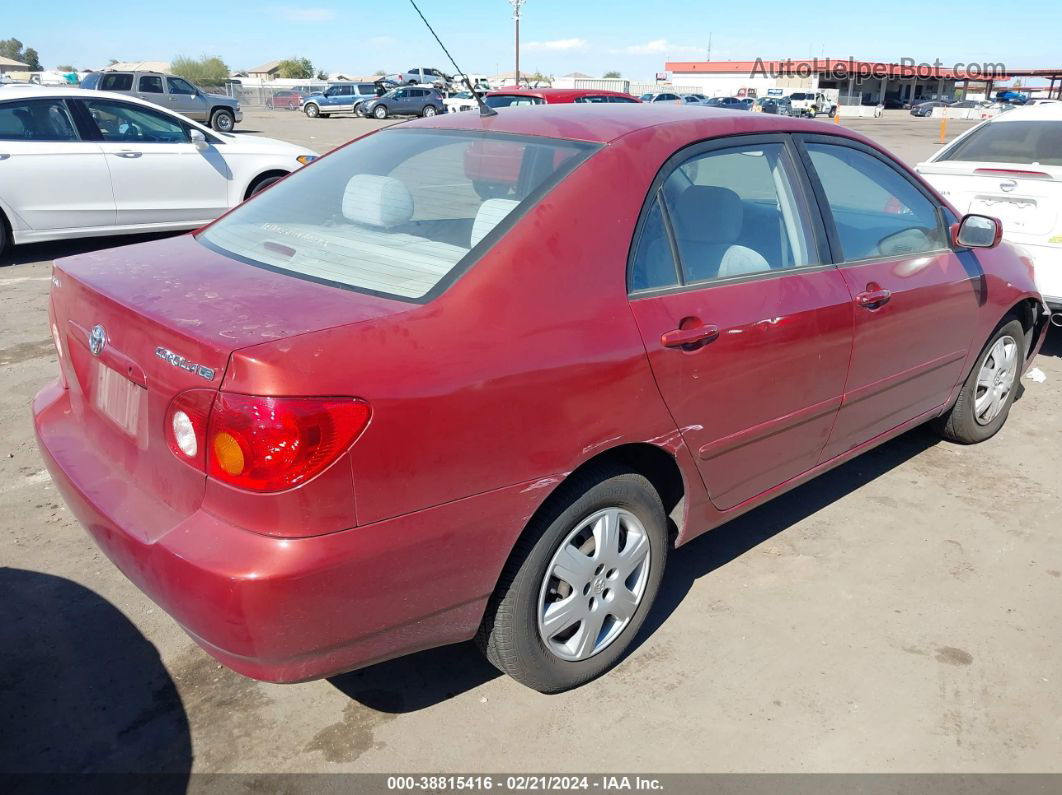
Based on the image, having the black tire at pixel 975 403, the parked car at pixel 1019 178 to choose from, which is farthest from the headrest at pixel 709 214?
the parked car at pixel 1019 178

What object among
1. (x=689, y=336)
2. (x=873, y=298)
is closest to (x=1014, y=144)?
(x=873, y=298)

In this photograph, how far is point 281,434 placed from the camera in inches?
77.2

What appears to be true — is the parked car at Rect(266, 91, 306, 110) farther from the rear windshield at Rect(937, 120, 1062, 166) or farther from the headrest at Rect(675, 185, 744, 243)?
the headrest at Rect(675, 185, 744, 243)

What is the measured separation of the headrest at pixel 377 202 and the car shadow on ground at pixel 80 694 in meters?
1.58

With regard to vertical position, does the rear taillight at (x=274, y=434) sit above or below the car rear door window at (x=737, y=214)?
below

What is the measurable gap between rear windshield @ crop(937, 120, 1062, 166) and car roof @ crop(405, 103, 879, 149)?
4145 mm

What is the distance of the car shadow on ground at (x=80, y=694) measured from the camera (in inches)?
95.8

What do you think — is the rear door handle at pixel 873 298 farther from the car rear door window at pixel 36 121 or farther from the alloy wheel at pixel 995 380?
the car rear door window at pixel 36 121

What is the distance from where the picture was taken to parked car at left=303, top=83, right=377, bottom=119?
42597 mm

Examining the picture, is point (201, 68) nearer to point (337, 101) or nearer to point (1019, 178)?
point (337, 101)

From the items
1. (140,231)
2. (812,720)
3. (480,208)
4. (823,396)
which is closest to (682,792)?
(812,720)

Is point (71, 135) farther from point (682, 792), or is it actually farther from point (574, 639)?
point (682, 792)

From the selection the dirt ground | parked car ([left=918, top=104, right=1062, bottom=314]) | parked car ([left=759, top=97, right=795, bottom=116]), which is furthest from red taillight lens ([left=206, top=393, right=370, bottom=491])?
parked car ([left=759, top=97, right=795, bottom=116])

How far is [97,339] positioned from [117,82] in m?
25.8
